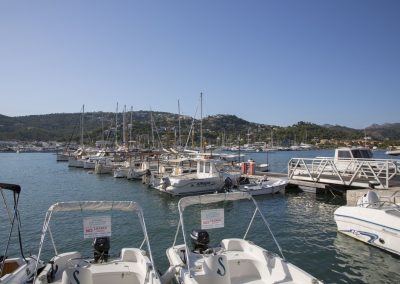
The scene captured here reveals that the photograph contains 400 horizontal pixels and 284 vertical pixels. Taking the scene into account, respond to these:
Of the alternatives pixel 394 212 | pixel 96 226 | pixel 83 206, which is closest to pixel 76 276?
pixel 96 226

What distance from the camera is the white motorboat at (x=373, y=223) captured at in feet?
41.5

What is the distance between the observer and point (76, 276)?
7805mm

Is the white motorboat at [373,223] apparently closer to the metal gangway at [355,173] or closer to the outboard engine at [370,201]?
the outboard engine at [370,201]

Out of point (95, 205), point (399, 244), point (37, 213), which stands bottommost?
point (37, 213)

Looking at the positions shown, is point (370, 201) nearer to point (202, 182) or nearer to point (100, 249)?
point (100, 249)

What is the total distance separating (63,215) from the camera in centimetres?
2198

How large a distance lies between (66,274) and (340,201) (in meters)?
21.8

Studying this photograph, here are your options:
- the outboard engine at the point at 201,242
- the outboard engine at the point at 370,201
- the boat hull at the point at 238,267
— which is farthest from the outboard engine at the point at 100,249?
the outboard engine at the point at 370,201

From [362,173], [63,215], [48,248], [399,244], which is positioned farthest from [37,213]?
[362,173]

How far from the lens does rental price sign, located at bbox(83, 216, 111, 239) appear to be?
881 cm

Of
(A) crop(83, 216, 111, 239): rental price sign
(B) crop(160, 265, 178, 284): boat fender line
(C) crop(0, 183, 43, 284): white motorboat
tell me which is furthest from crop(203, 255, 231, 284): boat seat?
(C) crop(0, 183, 43, 284): white motorboat

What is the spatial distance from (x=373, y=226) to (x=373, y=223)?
0.39ft

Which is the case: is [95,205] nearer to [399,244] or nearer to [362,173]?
[399,244]

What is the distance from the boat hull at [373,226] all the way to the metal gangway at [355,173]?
27.2 ft
